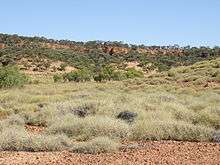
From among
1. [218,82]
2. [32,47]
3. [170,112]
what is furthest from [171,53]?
[170,112]

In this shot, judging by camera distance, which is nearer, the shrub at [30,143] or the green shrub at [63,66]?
the shrub at [30,143]

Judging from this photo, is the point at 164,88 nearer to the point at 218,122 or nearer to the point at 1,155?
the point at 218,122

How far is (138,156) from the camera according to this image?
1317 cm

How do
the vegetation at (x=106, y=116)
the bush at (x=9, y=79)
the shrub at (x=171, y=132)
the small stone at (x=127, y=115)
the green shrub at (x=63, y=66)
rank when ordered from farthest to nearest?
the green shrub at (x=63, y=66)
the bush at (x=9, y=79)
the small stone at (x=127, y=115)
the shrub at (x=171, y=132)
the vegetation at (x=106, y=116)

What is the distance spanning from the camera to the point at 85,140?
51.7 feet

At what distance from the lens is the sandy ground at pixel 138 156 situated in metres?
12.6

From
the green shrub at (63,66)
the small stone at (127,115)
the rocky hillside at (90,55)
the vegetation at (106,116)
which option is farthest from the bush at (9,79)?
the green shrub at (63,66)

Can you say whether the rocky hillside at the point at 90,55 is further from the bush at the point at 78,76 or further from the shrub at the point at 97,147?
the shrub at the point at 97,147

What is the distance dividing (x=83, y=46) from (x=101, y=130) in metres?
94.4

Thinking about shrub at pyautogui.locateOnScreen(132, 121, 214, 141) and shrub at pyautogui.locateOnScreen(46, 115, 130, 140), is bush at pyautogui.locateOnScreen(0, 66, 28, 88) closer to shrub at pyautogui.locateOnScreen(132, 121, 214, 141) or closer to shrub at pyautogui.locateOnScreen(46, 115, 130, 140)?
shrub at pyautogui.locateOnScreen(46, 115, 130, 140)

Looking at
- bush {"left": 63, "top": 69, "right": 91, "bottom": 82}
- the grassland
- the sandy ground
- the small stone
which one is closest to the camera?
the sandy ground

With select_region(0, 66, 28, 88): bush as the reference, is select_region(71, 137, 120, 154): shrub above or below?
above

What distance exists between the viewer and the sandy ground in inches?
496

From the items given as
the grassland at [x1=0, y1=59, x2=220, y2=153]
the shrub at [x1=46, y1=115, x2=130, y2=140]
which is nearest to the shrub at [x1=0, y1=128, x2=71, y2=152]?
the grassland at [x1=0, y1=59, x2=220, y2=153]
